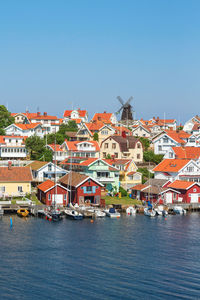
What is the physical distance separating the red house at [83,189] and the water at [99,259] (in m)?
9.80

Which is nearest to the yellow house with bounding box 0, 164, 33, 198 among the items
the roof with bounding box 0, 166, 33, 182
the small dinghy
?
the roof with bounding box 0, 166, 33, 182

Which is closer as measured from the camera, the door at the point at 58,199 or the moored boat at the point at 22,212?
the moored boat at the point at 22,212

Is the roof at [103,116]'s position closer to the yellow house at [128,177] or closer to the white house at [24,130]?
the white house at [24,130]

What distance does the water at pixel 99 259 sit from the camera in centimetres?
3869

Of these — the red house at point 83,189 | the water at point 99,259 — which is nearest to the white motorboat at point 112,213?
the water at point 99,259

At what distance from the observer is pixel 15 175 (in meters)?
78.9

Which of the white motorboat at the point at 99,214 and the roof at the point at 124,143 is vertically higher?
the roof at the point at 124,143

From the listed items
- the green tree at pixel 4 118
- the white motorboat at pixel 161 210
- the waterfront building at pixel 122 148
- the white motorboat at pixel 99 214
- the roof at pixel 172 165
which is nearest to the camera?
the white motorboat at pixel 99 214

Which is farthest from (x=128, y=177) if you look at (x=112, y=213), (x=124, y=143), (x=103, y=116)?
(x=103, y=116)

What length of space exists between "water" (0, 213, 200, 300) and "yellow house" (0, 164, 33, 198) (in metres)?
10.3

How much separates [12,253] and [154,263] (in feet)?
52.8

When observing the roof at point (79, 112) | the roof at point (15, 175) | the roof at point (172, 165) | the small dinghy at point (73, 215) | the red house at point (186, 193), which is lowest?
the small dinghy at point (73, 215)

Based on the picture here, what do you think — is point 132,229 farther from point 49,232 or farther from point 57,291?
point 57,291

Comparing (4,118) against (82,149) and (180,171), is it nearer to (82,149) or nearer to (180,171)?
(82,149)
